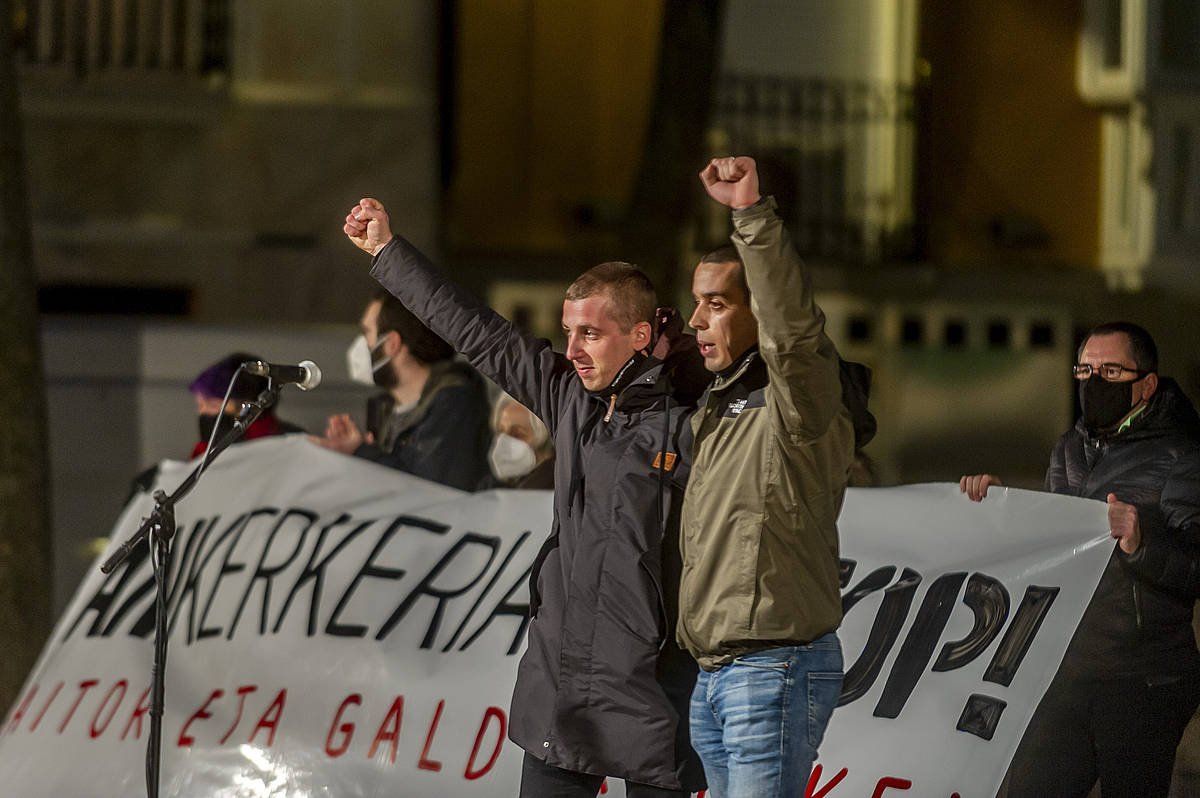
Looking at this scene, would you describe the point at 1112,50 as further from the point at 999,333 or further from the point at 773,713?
the point at 773,713

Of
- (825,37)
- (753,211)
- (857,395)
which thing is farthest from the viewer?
(825,37)

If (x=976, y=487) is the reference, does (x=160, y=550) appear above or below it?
below

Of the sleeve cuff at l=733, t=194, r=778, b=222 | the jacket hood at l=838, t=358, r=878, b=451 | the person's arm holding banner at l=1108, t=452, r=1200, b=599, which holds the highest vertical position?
the sleeve cuff at l=733, t=194, r=778, b=222

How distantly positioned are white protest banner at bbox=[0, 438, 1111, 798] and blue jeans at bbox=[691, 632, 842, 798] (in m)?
1.18

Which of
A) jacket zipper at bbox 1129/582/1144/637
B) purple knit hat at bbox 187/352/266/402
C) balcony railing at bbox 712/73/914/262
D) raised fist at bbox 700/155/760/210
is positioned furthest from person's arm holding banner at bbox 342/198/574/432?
balcony railing at bbox 712/73/914/262

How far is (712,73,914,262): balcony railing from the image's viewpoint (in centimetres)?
1634

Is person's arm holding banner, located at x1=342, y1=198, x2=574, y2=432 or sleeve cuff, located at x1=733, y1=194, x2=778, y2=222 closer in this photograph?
sleeve cuff, located at x1=733, y1=194, x2=778, y2=222

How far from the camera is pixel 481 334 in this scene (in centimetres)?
489

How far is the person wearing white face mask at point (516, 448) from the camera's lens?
696 centimetres

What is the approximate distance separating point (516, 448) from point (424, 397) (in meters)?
0.38

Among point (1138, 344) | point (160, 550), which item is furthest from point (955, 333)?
point (160, 550)

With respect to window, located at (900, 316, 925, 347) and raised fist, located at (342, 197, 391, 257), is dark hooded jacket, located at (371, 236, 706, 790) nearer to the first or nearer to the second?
raised fist, located at (342, 197, 391, 257)

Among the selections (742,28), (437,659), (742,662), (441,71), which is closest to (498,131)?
(441,71)

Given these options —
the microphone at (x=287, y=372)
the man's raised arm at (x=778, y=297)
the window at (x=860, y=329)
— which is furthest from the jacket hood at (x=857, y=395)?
the window at (x=860, y=329)
